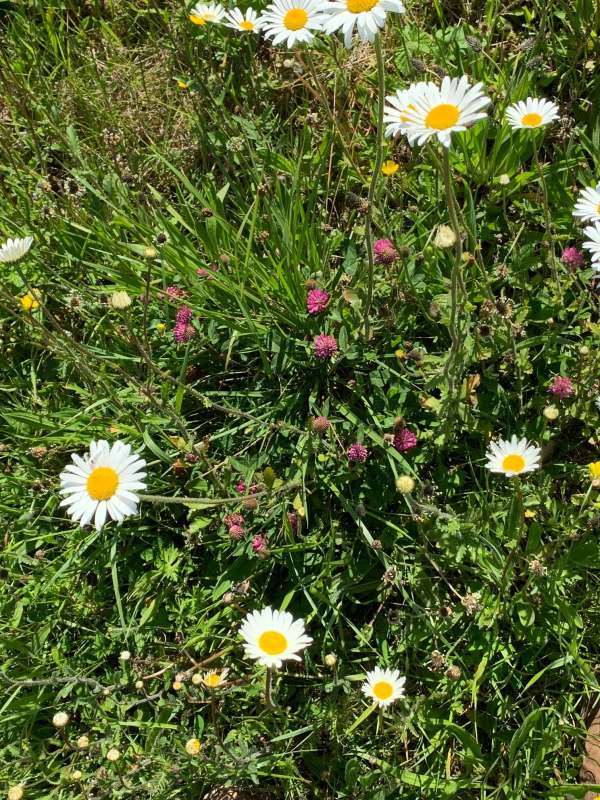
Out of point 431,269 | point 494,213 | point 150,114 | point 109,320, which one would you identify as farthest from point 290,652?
point 150,114

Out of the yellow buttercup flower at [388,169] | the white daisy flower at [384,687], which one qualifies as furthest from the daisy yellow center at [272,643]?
the yellow buttercup flower at [388,169]

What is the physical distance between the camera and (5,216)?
3451mm

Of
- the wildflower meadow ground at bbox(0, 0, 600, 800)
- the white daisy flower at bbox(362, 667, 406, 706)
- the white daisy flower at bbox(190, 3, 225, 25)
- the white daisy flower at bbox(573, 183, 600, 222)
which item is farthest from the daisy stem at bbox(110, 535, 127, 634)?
the white daisy flower at bbox(190, 3, 225, 25)

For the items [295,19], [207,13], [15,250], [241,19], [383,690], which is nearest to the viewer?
[383,690]

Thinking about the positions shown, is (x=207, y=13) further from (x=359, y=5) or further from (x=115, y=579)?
(x=115, y=579)

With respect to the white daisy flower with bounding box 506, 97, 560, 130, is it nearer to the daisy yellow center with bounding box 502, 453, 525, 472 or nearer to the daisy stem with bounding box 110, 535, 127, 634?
the daisy yellow center with bounding box 502, 453, 525, 472

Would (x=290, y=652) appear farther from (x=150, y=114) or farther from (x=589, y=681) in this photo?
(x=150, y=114)

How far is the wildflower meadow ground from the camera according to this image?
2.38m

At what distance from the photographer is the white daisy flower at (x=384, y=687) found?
2.21 meters

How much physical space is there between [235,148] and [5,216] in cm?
121

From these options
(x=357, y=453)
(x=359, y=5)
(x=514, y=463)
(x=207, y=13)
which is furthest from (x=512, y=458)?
(x=207, y=13)

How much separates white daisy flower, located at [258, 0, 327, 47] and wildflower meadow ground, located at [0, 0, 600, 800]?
14 mm

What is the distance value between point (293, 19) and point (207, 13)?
3.40ft

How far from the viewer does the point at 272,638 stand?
7.06 feet
